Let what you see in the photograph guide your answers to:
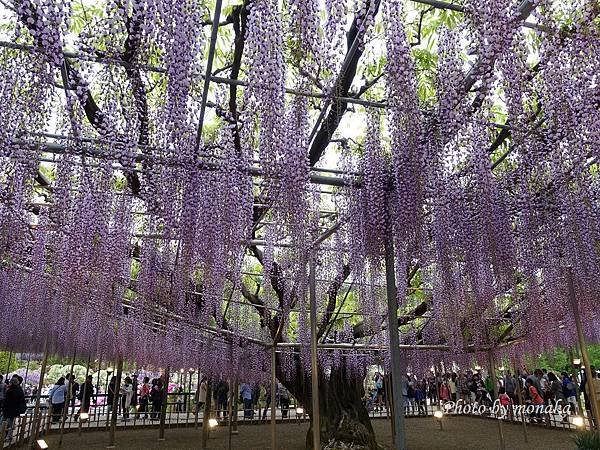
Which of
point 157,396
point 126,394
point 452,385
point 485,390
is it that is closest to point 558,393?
point 485,390

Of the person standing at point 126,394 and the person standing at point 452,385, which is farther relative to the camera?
the person standing at point 452,385

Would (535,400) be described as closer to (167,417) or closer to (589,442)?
(589,442)

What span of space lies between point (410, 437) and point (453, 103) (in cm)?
866

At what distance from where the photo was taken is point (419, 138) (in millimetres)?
3951

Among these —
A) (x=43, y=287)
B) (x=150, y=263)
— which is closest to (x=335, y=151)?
(x=150, y=263)

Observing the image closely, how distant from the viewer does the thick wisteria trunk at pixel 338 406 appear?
8203 mm

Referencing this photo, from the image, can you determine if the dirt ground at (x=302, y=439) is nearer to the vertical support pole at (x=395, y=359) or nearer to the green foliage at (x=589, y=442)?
the green foliage at (x=589, y=442)

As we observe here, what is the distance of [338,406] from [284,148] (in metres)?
6.16

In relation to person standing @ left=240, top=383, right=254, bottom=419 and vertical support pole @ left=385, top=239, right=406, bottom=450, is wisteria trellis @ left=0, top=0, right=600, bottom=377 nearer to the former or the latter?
vertical support pole @ left=385, top=239, right=406, bottom=450

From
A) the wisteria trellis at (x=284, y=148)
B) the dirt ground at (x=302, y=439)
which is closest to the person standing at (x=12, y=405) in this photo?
the dirt ground at (x=302, y=439)

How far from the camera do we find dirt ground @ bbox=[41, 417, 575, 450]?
8.80 m

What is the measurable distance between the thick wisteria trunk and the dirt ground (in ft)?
2.70

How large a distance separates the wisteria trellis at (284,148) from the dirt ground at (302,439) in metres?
3.23

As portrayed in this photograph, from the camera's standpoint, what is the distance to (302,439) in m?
10.4
